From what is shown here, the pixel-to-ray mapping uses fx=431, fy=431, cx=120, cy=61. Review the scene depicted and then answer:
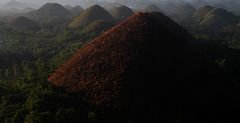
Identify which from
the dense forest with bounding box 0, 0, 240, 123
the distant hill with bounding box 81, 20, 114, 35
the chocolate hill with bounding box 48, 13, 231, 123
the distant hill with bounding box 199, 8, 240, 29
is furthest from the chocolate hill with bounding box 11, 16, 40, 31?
the chocolate hill with bounding box 48, 13, 231, 123

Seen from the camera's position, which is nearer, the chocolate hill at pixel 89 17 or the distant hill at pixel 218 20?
the chocolate hill at pixel 89 17

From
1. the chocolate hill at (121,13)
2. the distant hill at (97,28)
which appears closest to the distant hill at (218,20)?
the chocolate hill at (121,13)

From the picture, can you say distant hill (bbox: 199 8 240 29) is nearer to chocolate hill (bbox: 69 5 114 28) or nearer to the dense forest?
the dense forest

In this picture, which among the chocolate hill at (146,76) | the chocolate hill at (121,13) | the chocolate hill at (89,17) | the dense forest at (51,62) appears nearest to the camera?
the dense forest at (51,62)

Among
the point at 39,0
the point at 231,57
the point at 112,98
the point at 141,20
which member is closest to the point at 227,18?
the point at 231,57

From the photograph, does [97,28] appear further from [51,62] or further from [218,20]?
[218,20]

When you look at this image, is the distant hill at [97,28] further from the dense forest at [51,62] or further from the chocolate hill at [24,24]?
the chocolate hill at [24,24]

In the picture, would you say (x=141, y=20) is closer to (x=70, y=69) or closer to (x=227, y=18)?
(x=70, y=69)

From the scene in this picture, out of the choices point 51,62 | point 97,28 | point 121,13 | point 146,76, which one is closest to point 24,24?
point 97,28
